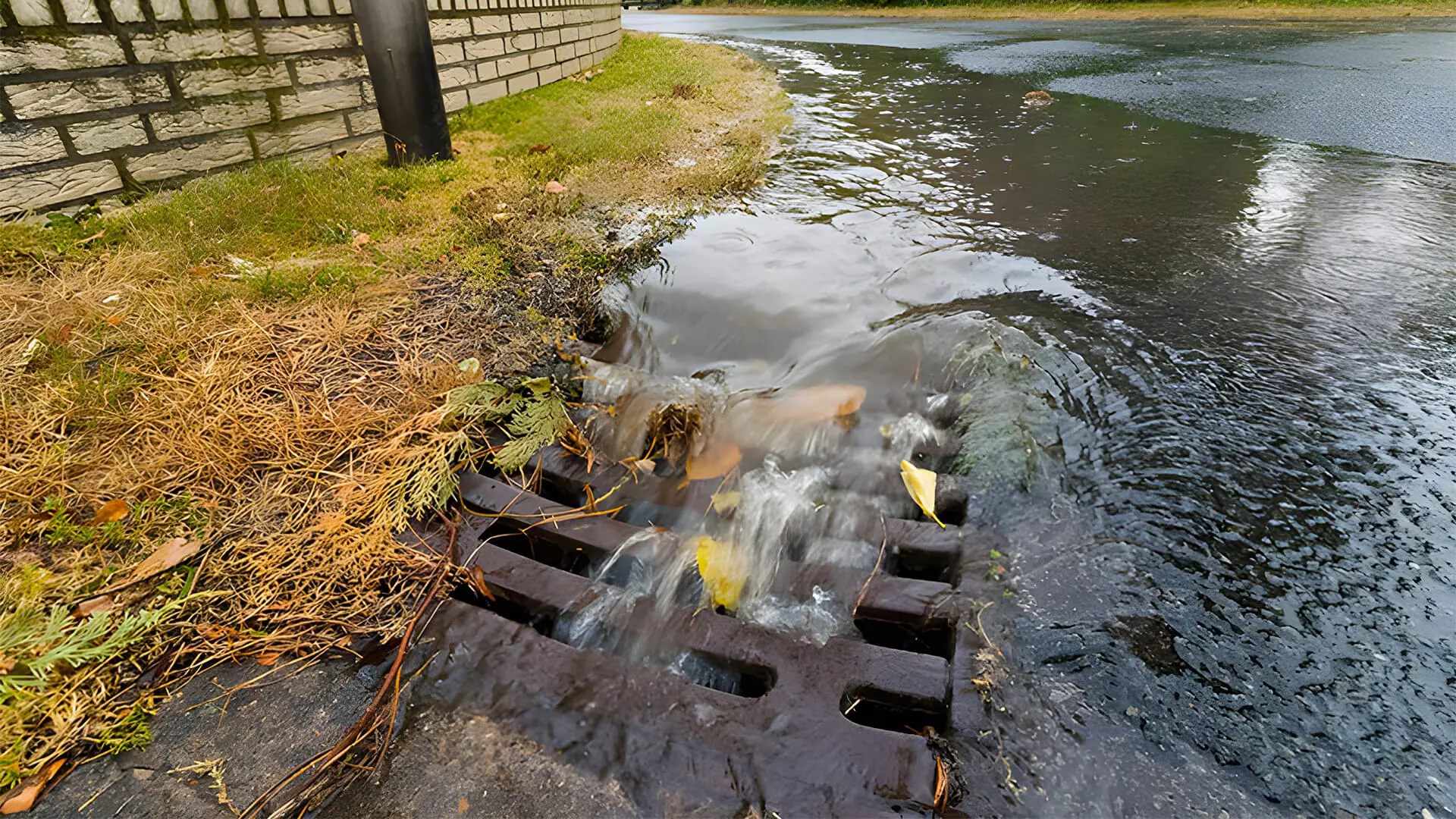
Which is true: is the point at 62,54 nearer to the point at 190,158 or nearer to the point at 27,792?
the point at 190,158

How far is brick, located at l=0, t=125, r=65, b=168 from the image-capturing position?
3062 millimetres

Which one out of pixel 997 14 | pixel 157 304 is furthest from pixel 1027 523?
pixel 997 14

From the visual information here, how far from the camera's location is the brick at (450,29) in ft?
17.8

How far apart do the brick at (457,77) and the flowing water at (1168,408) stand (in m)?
3.20

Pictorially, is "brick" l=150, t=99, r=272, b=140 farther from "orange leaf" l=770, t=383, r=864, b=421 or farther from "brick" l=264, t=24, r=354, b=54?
"orange leaf" l=770, t=383, r=864, b=421

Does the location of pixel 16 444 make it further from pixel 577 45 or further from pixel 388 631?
pixel 577 45

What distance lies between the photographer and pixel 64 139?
3.25 m

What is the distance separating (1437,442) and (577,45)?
9.03 meters

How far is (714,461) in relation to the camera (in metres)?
2.20

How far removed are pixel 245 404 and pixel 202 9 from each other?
3.08 metres

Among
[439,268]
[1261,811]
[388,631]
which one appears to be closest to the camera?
[1261,811]

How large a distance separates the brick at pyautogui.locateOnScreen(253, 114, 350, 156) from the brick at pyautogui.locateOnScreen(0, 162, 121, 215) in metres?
0.87

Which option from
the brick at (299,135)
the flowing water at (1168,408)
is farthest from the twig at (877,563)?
the brick at (299,135)

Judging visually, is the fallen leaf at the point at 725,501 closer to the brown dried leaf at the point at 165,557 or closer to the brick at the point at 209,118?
the brown dried leaf at the point at 165,557
